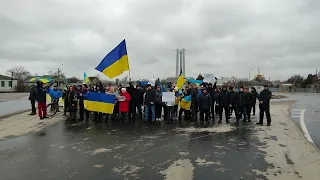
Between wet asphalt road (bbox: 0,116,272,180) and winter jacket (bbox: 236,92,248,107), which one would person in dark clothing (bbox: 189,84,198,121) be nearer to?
winter jacket (bbox: 236,92,248,107)

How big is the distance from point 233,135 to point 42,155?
238 inches

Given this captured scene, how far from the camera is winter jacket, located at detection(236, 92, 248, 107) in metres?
13.4

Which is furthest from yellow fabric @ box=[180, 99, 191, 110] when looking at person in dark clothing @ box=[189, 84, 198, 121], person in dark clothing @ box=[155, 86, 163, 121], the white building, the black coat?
the white building

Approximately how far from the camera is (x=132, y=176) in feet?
19.1

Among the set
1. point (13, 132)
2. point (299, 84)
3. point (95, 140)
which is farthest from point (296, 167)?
point (299, 84)

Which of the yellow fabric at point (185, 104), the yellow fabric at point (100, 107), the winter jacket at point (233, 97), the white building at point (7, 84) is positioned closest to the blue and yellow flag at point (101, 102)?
the yellow fabric at point (100, 107)

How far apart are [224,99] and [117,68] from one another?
5.10 meters

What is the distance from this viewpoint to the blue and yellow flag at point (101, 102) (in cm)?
1358

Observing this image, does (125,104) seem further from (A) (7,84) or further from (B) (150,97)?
(A) (7,84)

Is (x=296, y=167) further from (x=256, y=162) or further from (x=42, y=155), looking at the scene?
(x=42, y=155)

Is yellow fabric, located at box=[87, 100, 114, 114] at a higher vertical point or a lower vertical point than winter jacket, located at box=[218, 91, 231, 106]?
lower

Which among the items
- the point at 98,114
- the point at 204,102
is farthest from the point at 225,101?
the point at 98,114

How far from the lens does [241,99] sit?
13375 millimetres

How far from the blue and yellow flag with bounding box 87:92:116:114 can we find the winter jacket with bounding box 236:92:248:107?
18.2 feet
